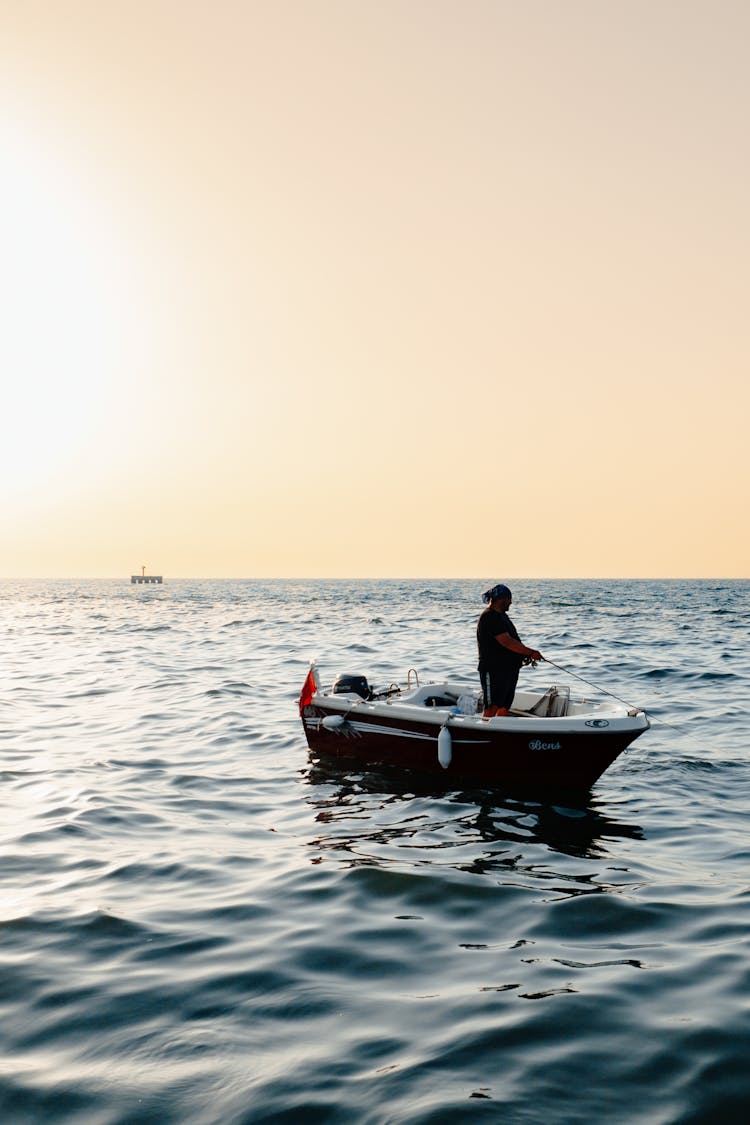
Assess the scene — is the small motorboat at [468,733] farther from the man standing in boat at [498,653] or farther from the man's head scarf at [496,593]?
the man's head scarf at [496,593]

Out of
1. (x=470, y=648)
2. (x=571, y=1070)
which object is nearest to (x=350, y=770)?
(x=571, y=1070)

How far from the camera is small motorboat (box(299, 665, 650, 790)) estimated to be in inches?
489

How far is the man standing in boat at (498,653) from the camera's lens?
1338 centimetres

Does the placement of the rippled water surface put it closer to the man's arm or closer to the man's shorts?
the man's shorts

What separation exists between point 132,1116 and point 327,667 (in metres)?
24.3

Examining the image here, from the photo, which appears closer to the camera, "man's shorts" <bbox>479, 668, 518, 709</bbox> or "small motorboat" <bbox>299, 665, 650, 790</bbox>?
"small motorboat" <bbox>299, 665, 650, 790</bbox>

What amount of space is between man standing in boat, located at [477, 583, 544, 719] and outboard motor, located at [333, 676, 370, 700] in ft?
8.40

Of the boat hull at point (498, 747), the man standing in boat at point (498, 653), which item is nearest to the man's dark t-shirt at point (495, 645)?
the man standing in boat at point (498, 653)

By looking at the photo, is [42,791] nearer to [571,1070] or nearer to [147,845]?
[147,845]

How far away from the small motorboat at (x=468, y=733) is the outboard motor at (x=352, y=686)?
17mm

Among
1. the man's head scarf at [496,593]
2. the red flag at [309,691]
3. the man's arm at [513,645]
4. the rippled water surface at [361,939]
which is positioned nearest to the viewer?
the rippled water surface at [361,939]

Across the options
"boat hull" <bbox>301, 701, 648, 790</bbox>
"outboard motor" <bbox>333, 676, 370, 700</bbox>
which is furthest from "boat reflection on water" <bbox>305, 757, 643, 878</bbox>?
"outboard motor" <bbox>333, 676, 370, 700</bbox>

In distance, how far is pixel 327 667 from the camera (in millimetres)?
29297

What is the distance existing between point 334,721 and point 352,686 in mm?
1227
